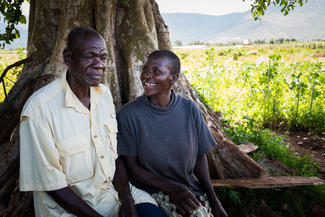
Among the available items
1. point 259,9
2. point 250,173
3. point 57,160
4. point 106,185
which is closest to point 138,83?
point 106,185

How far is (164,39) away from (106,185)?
2.37m

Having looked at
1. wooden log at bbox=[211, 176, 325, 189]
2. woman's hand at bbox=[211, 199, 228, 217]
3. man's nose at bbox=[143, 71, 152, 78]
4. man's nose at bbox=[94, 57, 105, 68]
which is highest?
man's nose at bbox=[94, 57, 105, 68]

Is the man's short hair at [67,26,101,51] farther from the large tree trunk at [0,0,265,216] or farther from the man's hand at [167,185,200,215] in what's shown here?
the man's hand at [167,185,200,215]

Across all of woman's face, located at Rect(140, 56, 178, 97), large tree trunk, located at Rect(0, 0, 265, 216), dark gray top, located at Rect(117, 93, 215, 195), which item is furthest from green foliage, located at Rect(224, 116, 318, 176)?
woman's face, located at Rect(140, 56, 178, 97)

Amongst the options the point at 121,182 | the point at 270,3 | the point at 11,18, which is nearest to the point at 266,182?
the point at 121,182

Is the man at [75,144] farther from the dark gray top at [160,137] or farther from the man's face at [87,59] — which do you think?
the dark gray top at [160,137]

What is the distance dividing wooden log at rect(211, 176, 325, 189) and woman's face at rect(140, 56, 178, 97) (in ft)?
4.41

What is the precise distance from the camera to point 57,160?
166 cm

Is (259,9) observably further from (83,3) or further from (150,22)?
(83,3)

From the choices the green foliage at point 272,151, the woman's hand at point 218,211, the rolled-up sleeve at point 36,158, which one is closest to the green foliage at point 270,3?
the green foliage at point 272,151

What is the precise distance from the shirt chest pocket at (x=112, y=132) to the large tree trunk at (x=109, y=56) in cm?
85

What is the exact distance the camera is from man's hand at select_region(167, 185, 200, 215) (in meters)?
1.96

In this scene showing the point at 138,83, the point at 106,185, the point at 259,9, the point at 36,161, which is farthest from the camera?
the point at 259,9

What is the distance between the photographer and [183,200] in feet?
6.52
